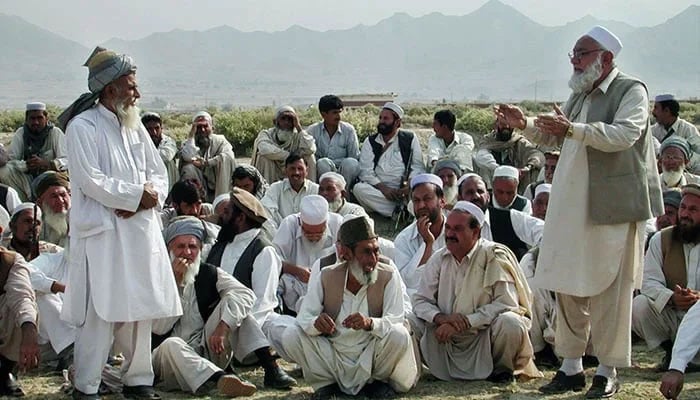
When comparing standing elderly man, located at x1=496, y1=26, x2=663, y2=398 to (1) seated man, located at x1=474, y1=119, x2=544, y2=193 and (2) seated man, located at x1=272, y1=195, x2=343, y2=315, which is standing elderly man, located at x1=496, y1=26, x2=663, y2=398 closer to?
(2) seated man, located at x1=272, y1=195, x2=343, y2=315

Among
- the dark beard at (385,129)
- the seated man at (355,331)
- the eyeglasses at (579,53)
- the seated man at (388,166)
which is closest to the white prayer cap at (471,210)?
the seated man at (355,331)

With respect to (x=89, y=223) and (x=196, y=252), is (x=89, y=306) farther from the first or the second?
(x=196, y=252)

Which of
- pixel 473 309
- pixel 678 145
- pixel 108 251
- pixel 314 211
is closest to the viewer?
pixel 108 251

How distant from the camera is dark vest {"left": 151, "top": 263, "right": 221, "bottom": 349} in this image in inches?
265

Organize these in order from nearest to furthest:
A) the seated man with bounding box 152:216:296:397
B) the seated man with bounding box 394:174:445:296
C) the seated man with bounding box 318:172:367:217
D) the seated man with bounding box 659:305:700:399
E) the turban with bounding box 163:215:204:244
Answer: the seated man with bounding box 659:305:700:399, the seated man with bounding box 152:216:296:397, the turban with bounding box 163:215:204:244, the seated man with bounding box 394:174:445:296, the seated man with bounding box 318:172:367:217

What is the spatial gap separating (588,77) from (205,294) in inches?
110

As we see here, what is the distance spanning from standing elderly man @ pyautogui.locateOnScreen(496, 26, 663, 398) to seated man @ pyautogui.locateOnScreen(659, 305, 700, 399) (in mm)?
776

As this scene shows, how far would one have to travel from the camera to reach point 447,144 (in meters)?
12.0

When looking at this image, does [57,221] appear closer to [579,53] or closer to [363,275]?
[363,275]

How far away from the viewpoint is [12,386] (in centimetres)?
614

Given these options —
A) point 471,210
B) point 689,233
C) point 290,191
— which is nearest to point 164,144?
point 290,191

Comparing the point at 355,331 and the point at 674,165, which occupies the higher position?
the point at 674,165

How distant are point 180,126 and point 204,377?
48.0 ft

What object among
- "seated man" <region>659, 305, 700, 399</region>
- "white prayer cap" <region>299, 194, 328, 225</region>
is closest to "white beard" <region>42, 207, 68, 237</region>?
"white prayer cap" <region>299, 194, 328, 225</region>
